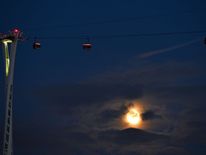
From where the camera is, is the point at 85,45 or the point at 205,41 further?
the point at 85,45

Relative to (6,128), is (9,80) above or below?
above

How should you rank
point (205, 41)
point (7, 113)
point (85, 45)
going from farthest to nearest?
1. point (7, 113)
2. point (85, 45)
3. point (205, 41)

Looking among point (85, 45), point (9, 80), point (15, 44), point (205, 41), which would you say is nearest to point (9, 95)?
point (9, 80)

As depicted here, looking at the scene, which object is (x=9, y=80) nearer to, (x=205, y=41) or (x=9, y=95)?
(x=9, y=95)

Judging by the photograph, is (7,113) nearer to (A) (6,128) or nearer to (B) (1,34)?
(A) (6,128)

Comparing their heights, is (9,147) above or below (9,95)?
below

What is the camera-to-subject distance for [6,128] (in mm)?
63094

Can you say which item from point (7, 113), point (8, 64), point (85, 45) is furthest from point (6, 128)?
point (85, 45)

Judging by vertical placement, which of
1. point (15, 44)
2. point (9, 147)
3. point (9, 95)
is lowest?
point (9, 147)

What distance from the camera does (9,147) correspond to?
206ft

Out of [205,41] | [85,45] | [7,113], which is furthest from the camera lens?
[7,113]

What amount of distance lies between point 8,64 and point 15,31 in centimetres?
355

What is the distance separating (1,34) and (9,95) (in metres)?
7.15

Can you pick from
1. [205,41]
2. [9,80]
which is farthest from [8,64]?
[205,41]
